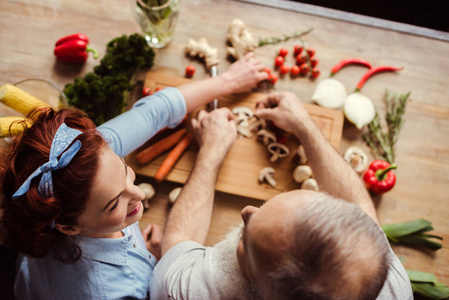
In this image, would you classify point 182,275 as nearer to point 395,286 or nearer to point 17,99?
point 395,286

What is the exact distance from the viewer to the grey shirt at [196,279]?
1056mm

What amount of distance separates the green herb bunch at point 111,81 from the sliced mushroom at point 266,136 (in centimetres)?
67

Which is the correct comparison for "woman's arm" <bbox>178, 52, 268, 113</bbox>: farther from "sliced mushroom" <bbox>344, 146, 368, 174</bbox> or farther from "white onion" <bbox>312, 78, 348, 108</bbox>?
"sliced mushroom" <bbox>344, 146, 368, 174</bbox>

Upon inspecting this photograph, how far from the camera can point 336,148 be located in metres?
1.68

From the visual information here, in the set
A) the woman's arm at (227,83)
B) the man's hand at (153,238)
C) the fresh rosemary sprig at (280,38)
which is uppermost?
the fresh rosemary sprig at (280,38)

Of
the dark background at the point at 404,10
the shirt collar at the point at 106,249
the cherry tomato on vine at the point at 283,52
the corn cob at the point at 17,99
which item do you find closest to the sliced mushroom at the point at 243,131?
the cherry tomato on vine at the point at 283,52

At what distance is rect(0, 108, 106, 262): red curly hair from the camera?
88cm

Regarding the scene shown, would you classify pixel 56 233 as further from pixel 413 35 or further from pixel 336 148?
pixel 413 35

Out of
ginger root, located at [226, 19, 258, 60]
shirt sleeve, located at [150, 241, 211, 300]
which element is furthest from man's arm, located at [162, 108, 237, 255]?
ginger root, located at [226, 19, 258, 60]

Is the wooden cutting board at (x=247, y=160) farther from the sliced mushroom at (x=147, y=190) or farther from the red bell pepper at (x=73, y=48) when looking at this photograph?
the red bell pepper at (x=73, y=48)

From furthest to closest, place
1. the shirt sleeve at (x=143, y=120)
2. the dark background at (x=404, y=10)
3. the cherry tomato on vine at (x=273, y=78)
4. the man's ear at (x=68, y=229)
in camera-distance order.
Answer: the dark background at (x=404, y=10) < the cherry tomato on vine at (x=273, y=78) < the shirt sleeve at (x=143, y=120) < the man's ear at (x=68, y=229)

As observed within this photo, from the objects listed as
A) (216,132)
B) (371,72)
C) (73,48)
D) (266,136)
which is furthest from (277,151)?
(73,48)

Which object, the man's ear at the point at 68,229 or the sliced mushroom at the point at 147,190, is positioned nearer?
the man's ear at the point at 68,229

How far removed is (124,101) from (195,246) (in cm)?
79
